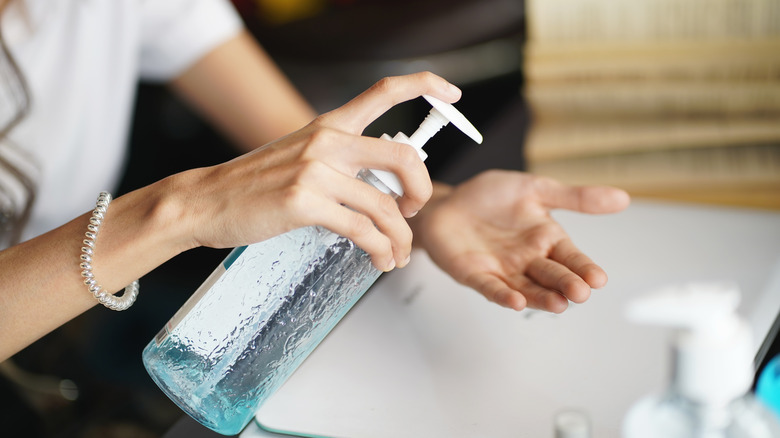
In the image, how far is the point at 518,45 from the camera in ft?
4.87

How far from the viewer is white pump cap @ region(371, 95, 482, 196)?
43 centimetres

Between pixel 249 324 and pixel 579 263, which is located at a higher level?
pixel 249 324

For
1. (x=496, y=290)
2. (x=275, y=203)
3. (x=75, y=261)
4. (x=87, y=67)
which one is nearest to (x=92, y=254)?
(x=75, y=261)

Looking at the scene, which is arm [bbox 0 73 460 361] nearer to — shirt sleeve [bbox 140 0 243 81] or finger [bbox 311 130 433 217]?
finger [bbox 311 130 433 217]

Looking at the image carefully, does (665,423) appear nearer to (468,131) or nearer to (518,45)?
(468,131)

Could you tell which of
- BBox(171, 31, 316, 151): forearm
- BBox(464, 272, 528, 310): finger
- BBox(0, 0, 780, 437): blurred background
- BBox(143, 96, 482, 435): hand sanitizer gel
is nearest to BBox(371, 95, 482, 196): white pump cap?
BBox(143, 96, 482, 435): hand sanitizer gel

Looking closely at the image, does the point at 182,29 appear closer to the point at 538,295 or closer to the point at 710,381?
the point at 538,295

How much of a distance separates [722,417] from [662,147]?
512 mm

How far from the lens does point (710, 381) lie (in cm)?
31

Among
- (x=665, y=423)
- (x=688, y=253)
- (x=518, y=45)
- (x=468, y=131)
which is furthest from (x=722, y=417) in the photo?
(x=518, y=45)

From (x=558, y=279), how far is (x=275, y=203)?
8.8 inches

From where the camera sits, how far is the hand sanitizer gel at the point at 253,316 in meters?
0.45

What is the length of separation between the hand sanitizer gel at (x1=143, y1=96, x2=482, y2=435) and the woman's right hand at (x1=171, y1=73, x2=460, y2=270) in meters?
Result: 0.02

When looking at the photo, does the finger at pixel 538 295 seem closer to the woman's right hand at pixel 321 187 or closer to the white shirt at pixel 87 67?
the woman's right hand at pixel 321 187
